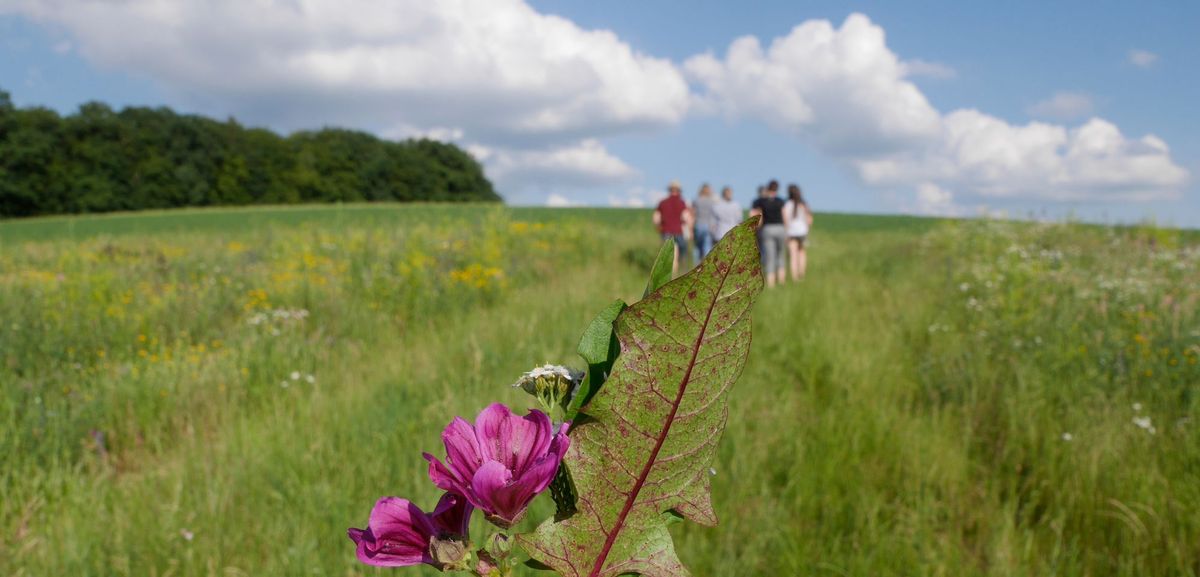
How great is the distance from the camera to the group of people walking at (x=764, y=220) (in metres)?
9.16

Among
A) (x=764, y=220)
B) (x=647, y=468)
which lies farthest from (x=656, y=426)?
(x=764, y=220)

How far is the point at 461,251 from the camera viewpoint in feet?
31.9

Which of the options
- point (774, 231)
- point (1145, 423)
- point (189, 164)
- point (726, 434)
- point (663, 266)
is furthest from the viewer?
point (189, 164)

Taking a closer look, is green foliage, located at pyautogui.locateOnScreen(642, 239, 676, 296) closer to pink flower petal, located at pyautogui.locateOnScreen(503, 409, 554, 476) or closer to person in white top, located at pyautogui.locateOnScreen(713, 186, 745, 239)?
pink flower petal, located at pyautogui.locateOnScreen(503, 409, 554, 476)

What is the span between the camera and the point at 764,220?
32.6 ft

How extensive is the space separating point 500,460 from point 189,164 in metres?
54.5

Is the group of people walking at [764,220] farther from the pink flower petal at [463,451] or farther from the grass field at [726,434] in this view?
the pink flower petal at [463,451]

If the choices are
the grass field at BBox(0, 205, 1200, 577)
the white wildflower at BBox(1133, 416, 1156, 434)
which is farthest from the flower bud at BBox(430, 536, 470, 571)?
the white wildflower at BBox(1133, 416, 1156, 434)

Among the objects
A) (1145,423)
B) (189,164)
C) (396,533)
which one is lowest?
(1145,423)

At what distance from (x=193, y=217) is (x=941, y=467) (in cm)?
3662

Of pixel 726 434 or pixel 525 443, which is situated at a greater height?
pixel 525 443

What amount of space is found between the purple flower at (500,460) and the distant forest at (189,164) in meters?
52.6

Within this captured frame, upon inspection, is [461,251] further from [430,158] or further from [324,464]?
[430,158]

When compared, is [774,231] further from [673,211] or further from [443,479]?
[443,479]
